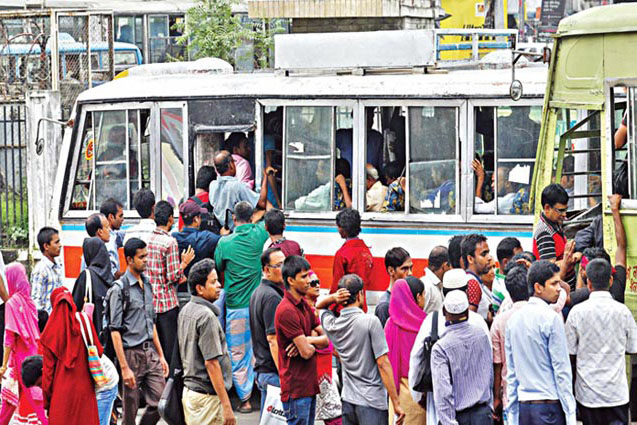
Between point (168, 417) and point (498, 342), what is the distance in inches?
96.4

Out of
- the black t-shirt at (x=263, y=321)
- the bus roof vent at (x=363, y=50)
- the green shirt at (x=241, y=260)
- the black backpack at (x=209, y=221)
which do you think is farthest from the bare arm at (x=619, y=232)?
the black backpack at (x=209, y=221)

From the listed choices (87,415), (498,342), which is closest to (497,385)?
(498,342)

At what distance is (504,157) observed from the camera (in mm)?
11688

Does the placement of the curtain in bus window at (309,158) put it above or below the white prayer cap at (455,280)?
above

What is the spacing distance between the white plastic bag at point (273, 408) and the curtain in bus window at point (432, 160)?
11.4 feet

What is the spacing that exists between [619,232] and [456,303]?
8.23ft

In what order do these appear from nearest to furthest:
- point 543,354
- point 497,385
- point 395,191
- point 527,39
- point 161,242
A: point 543,354, point 497,385, point 161,242, point 395,191, point 527,39

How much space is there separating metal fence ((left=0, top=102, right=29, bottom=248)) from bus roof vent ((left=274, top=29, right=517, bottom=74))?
6.43m

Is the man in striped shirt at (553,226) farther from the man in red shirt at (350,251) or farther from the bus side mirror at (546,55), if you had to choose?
the man in red shirt at (350,251)

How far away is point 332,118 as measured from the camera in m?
12.2

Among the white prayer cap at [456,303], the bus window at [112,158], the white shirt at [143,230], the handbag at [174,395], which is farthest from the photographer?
the bus window at [112,158]

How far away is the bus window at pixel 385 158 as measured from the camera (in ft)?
39.6

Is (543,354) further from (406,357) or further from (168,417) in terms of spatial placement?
(168,417)

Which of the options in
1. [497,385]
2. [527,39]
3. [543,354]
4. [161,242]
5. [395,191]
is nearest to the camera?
[543,354]
